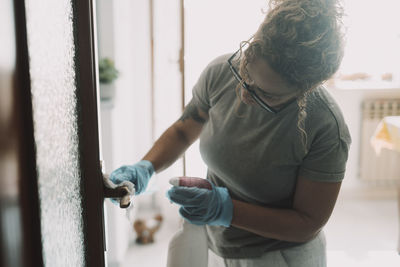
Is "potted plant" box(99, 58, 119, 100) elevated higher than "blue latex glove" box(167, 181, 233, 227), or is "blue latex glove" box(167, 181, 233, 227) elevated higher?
"potted plant" box(99, 58, 119, 100)

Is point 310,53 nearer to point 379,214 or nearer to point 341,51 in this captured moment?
point 341,51

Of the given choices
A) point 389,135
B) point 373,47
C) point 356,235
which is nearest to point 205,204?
point 389,135

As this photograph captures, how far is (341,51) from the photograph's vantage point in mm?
750

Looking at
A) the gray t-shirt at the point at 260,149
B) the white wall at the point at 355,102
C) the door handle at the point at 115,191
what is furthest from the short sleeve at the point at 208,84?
the white wall at the point at 355,102

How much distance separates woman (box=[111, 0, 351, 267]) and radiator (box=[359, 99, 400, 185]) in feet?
7.73

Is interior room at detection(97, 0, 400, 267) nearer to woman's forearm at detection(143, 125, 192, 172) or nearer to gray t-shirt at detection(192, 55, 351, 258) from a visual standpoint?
Answer: woman's forearm at detection(143, 125, 192, 172)

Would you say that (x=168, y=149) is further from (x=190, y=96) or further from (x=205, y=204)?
(x=190, y=96)

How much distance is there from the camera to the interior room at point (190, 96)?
2.15 m

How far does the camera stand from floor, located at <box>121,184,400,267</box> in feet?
7.50

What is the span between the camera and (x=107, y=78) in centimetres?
194

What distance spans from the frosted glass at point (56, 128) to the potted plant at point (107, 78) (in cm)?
146

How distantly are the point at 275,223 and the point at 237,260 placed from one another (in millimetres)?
158

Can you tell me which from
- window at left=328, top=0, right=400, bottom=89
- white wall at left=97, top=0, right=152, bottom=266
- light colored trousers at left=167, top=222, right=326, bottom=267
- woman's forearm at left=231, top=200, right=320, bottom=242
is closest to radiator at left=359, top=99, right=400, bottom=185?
window at left=328, top=0, right=400, bottom=89

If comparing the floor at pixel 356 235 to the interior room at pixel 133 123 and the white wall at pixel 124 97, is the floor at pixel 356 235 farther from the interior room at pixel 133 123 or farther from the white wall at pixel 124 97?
the white wall at pixel 124 97
